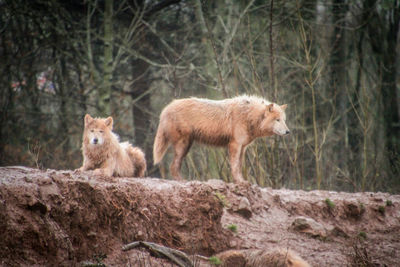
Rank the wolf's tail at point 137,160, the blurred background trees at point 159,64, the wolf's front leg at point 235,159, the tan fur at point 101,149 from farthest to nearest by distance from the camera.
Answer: the blurred background trees at point 159,64 < the wolf's front leg at point 235,159 < the wolf's tail at point 137,160 < the tan fur at point 101,149

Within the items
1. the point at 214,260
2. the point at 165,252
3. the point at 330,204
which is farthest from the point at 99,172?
the point at 330,204

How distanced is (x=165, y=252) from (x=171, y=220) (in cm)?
69

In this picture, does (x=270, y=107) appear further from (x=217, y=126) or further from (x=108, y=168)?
(x=108, y=168)

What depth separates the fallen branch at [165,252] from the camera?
17.3ft

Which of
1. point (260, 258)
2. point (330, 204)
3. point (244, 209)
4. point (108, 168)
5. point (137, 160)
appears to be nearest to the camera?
point (260, 258)

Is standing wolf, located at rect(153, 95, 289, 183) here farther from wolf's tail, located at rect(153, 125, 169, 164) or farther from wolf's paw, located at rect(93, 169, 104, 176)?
wolf's paw, located at rect(93, 169, 104, 176)

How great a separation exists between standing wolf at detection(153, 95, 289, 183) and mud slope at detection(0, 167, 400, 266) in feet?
4.01

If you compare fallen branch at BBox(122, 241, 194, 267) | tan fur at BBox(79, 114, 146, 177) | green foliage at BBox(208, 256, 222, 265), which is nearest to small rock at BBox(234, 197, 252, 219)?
green foliage at BBox(208, 256, 222, 265)

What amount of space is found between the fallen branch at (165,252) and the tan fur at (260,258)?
0.69 m

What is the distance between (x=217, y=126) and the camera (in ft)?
27.4

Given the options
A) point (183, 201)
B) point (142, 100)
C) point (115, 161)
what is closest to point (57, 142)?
point (142, 100)

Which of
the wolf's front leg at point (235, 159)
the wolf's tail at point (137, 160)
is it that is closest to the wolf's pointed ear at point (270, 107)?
the wolf's front leg at point (235, 159)

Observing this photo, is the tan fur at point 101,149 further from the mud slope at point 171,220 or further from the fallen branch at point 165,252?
the fallen branch at point 165,252

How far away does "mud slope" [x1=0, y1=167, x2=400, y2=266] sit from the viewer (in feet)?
14.6
